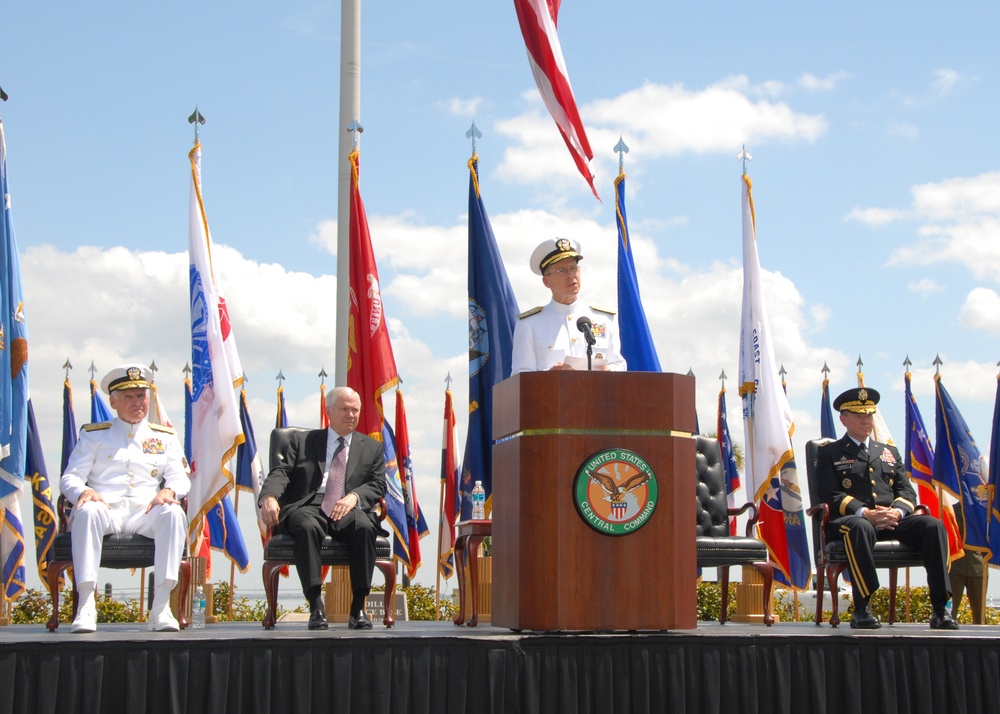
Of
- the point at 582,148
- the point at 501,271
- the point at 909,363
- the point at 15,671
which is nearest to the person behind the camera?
the point at 15,671

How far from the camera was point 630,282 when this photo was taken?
915cm

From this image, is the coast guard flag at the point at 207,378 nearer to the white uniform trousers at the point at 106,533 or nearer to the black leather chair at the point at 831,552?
the white uniform trousers at the point at 106,533

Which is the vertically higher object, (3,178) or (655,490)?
(3,178)

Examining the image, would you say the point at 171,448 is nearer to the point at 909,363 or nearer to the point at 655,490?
the point at 655,490

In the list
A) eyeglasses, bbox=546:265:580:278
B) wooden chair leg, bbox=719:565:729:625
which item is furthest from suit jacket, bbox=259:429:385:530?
wooden chair leg, bbox=719:565:729:625

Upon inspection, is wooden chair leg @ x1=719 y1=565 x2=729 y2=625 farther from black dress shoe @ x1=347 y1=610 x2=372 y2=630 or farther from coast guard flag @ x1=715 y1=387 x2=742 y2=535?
coast guard flag @ x1=715 y1=387 x2=742 y2=535

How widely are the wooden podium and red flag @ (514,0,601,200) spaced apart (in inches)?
155

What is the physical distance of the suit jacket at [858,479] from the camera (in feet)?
20.2

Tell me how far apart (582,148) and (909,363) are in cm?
467

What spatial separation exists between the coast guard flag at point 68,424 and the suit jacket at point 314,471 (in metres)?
5.45

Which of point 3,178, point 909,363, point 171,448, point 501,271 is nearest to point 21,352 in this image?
point 3,178

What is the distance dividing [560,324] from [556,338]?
0.09 m

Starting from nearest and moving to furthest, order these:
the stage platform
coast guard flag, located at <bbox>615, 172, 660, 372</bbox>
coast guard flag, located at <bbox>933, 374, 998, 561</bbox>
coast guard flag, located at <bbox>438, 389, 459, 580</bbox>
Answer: the stage platform < coast guard flag, located at <bbox>615, 172, 660, 372</bbox> < coast guard flag, located at <bbox>933, 374, 998, 561</bbox> < coast guard flag, located at <bbox>438, 389, 459, 580</bbox>

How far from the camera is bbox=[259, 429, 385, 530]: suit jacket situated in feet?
19.1
